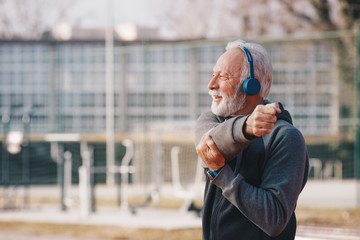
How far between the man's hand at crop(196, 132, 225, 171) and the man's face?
0.20 m

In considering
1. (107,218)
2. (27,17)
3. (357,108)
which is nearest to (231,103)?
(107,218)

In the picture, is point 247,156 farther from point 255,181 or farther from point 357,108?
point 357,108

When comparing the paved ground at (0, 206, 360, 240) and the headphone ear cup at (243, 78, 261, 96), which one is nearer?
the headphone ear cup at (243, 78, 261, 96)

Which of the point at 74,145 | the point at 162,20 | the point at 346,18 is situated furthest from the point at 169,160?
the point at 162,20

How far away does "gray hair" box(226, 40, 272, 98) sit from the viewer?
1944mm

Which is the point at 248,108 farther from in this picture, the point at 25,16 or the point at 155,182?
the point at 25,16

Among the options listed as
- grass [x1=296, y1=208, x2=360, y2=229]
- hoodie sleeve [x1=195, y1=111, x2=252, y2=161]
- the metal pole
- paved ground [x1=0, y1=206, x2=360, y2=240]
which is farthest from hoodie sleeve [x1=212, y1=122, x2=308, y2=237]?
the metal pole

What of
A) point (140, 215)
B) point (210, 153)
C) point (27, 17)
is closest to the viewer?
point (210, 153)

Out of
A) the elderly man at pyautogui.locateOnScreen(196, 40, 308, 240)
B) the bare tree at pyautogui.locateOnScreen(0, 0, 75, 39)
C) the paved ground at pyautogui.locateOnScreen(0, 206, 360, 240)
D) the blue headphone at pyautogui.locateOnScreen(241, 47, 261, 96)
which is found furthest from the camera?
the bare tree at pyautogui.locateOnScreen(0, 0, 75, 39)

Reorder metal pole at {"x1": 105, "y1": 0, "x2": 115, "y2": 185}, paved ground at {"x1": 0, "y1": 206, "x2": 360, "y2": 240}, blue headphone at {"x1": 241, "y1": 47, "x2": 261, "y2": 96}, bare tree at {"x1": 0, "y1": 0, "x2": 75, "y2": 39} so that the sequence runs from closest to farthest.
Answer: blue headphone at {"x1": 241, "y1": 47, "x2": 261, "y2": 96}, paved ground at {"x1": 0, "y1": 206, "x2": 360, "y2": 240}, metal pole at {"x1": 105, "y1": 0, "x2": 115, "y2": 185}, bare tree at {"x1": 0, "y1": 0, "x2": 75, "y2": 39}

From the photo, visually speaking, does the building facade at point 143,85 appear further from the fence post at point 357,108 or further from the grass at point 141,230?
the grass at point 141,230

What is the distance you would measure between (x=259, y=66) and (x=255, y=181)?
14.1 inches

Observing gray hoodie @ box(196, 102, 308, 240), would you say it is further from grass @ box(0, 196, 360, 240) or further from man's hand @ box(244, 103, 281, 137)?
grass @ box(0, 196, 360, 240)

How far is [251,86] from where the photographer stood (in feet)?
6.22
